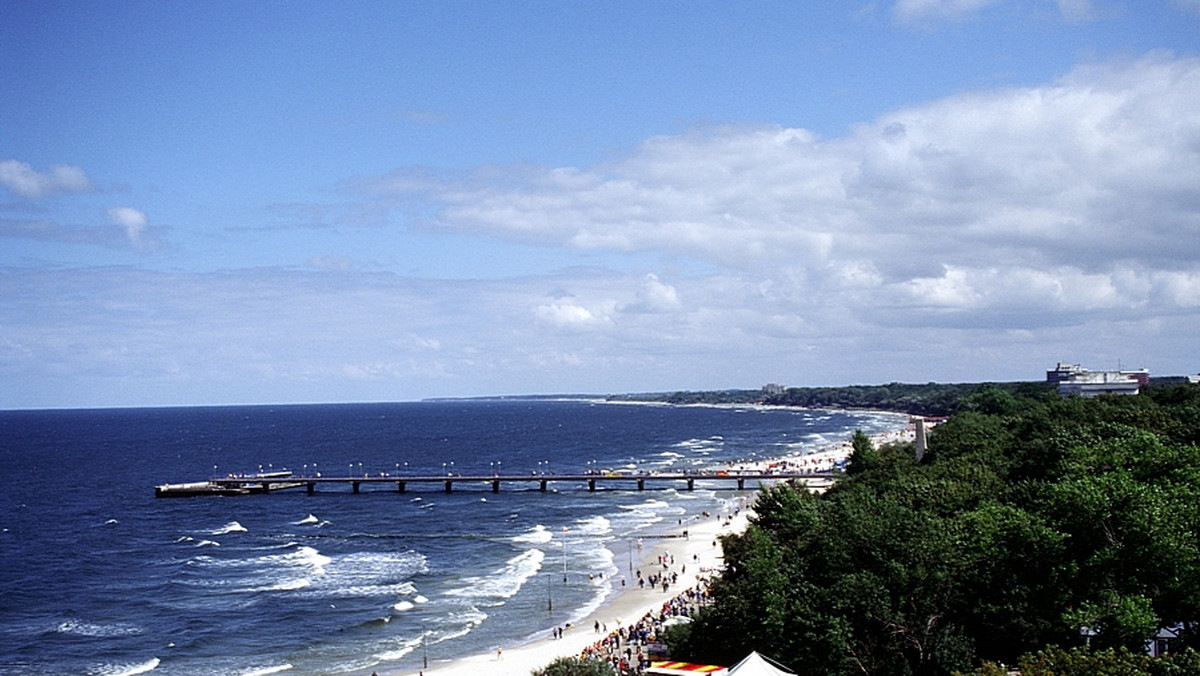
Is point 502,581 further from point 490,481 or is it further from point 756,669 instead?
point 490,481

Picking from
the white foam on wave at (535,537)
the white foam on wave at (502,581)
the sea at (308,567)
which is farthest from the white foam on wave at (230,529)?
the white foam on wave at (502,581)

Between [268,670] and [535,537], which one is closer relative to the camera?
[268,670]

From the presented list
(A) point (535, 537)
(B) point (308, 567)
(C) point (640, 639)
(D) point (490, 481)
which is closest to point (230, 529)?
(B) point (308, 567)

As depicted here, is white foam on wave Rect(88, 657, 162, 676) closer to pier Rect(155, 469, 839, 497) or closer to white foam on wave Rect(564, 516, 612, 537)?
white foam on wave Rect(564, 516, 612, 537)

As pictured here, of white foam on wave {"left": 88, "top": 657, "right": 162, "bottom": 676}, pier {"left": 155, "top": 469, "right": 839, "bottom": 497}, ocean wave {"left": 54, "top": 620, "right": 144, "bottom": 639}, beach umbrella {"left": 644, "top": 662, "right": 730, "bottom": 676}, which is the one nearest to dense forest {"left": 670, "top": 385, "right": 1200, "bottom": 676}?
beach umbrella {"left": 644, "top": 662, "right": 730, "bottom": 676}

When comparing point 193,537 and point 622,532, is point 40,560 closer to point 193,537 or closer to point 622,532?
point 193,537

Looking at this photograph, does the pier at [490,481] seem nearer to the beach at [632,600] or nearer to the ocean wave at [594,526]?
the beach at [632,600]
